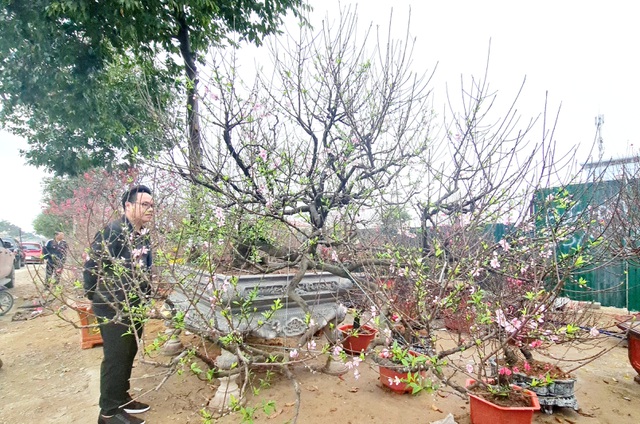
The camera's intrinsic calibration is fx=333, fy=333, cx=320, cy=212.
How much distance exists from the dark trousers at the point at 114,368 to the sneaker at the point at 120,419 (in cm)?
4

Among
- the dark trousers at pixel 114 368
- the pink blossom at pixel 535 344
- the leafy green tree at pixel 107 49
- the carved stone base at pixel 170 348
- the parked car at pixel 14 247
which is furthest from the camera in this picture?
the parked car at pixel 14 247

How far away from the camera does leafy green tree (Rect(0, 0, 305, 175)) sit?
4.75m

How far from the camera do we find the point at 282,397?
9.96 ft

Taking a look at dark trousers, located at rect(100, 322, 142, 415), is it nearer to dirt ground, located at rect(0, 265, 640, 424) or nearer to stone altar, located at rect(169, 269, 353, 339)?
dirt ground, located at rect(0, 265, 640, 424)

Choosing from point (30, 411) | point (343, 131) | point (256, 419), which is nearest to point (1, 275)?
point (30, 411)

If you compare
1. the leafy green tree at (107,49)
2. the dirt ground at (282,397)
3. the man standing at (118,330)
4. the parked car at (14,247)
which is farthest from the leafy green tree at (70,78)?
the parked car at (14,247)

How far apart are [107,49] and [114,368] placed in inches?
211

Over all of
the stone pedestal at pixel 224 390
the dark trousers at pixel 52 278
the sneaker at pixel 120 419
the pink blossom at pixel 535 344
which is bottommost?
the sneaker at pixel 120 419

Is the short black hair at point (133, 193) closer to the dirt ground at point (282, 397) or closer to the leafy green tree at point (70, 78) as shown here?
the dirt ground at point (282, 397)

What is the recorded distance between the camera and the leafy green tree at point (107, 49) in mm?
4746

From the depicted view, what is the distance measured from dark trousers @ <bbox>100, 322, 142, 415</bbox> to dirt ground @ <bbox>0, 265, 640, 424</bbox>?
0.70ft

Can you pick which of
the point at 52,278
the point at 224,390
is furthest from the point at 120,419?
the point at 52,278

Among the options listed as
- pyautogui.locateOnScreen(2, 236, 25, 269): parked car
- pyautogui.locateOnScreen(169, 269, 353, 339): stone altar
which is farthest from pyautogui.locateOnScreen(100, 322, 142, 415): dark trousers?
pyautogui.locateOnScreen(2, 236, 25, 269): parked car

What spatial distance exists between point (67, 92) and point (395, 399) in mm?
7052
